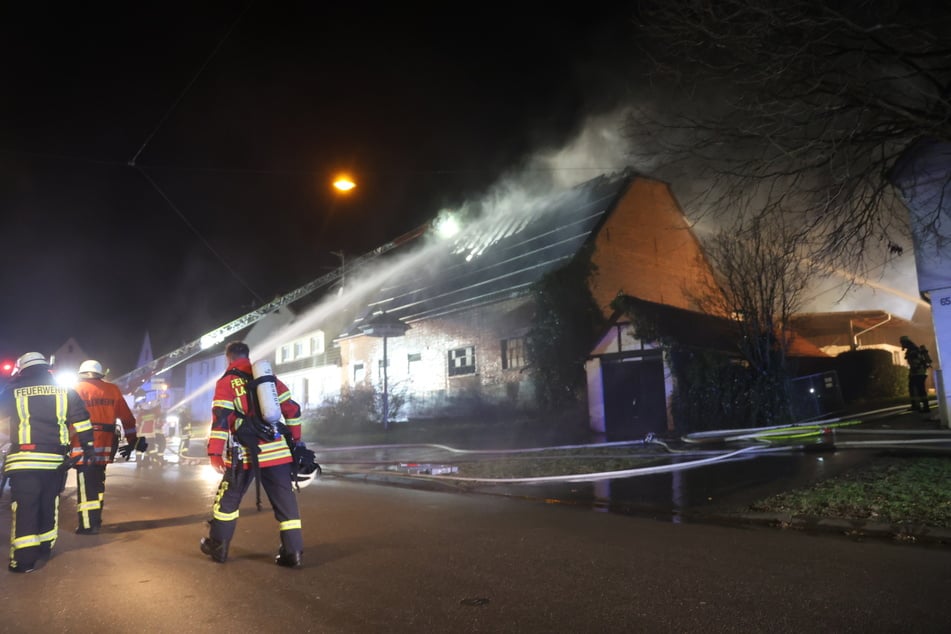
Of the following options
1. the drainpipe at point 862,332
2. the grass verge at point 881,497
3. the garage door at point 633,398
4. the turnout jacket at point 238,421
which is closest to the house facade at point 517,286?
the garage door at point 633,398

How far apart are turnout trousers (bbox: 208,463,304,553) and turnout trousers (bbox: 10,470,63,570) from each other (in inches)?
56.1

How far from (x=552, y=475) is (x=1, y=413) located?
7170 mm

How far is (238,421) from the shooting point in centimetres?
496

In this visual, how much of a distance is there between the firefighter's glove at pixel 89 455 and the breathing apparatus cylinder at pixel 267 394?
7.03 feet

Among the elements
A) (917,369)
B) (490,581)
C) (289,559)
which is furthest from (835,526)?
(917,369)

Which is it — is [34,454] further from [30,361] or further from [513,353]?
[513,353]

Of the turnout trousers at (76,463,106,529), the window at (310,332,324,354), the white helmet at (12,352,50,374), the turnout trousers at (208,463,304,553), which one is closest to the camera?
the turnout trousers at (208,463,304,553)

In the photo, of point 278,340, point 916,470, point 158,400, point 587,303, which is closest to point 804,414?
point 587,303

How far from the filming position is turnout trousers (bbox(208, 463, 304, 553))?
189 inches

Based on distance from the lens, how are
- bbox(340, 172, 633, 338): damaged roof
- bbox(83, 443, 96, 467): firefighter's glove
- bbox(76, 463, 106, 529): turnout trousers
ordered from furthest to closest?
bbox(340, 172, 633, 338): damaged roof
bbox(76, 463, 106, 529): turnout trousers
bbox(83, 443, 96, 467): firefighter's glove

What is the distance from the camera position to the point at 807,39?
6176 mm

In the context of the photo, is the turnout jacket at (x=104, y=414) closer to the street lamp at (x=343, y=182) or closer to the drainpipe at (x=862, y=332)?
the street lamp at (x=343, y=182)

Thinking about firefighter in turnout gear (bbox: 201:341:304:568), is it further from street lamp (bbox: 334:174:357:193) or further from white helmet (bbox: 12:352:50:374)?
street lamp (bbox: 334:174:357:193)

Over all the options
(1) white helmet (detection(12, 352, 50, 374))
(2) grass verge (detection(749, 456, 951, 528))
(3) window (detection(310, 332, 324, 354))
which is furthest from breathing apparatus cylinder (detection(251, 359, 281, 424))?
(3) window (detection(310, 332, 324, 354))
